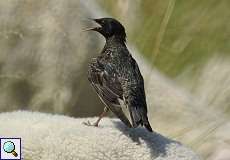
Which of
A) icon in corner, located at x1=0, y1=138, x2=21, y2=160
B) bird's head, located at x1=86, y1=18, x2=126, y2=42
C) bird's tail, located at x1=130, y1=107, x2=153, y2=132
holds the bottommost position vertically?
icon in corner, located at x1=0, y1=138, x2=21, y2=160

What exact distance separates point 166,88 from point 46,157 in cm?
268

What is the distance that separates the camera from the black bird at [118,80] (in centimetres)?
595

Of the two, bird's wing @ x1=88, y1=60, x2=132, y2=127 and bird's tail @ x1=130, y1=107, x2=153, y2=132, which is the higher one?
bird's wing @ x1=88, y1=60, x2=132, y2=127

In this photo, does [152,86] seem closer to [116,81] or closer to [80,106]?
[80,106]

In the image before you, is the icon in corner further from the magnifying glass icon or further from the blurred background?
the blurred background

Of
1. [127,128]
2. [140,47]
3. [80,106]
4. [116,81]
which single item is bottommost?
[127,128]

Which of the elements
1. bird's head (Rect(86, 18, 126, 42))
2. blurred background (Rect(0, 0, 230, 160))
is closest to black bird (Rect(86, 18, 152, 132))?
bird's head (Rect(86, 18, 126, 42))

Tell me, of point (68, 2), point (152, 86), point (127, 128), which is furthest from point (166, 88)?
point (127, 128)

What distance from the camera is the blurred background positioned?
7.79 metres

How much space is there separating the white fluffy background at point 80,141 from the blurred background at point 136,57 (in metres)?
1.66

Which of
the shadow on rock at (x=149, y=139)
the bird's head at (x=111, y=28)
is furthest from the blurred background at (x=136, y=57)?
the shadow on rock at (x=149, y=139)

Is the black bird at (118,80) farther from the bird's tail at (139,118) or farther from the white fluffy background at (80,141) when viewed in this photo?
the white fluffy background at (80,141)

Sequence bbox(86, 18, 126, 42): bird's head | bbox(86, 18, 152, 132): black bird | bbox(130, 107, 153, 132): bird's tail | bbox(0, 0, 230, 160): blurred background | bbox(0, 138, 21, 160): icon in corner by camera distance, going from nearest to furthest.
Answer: bbox(0, 138, 21, 160): icon in corner < bbox(130, 107, 153, 132): bird's tail < bbox(86, 18, 152, 132): black bird < bbox(86, 18, 126, 42): bird's head < bbox(0, 0, 230, 160): blurred background

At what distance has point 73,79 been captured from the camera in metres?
7.88
